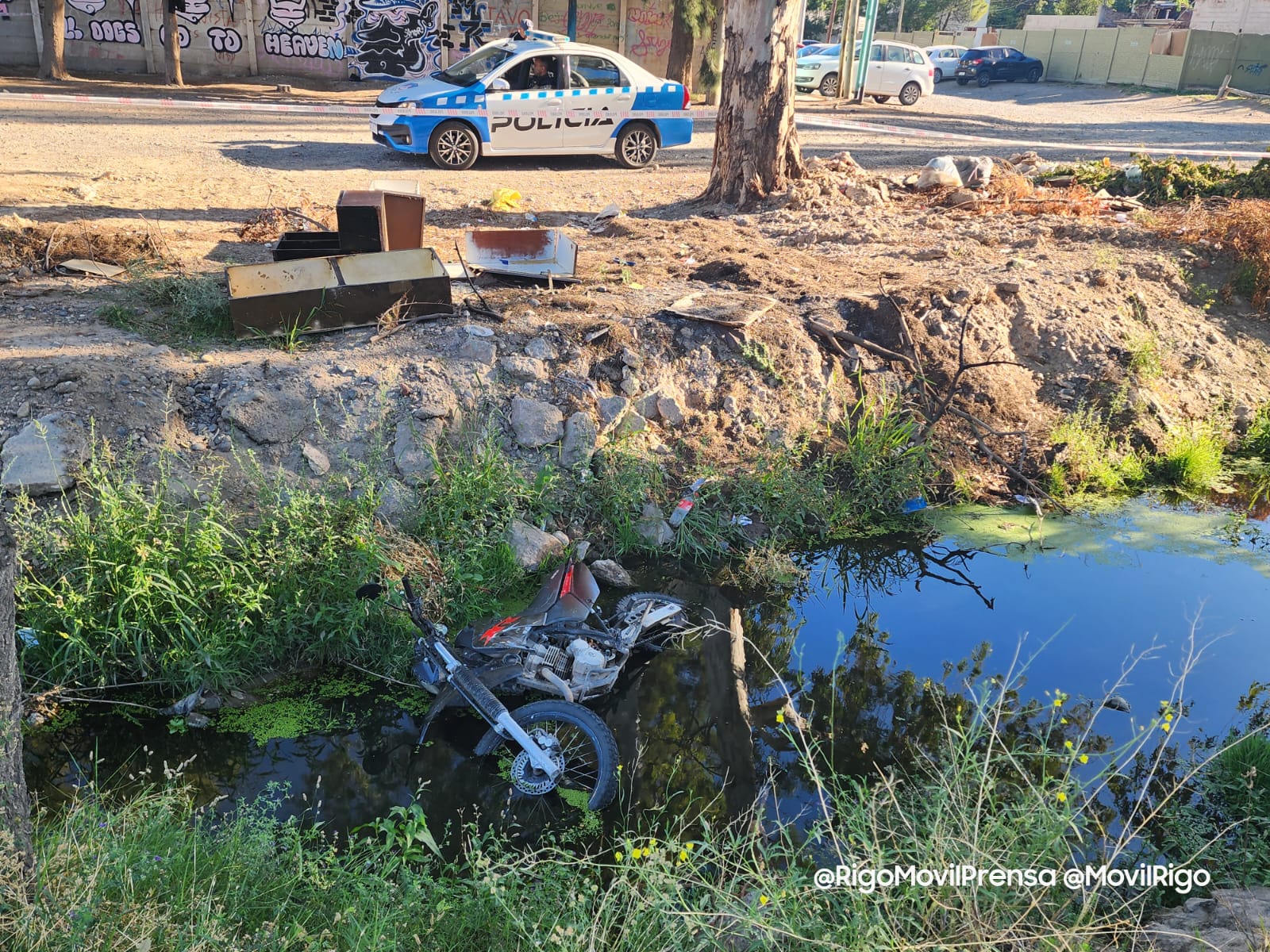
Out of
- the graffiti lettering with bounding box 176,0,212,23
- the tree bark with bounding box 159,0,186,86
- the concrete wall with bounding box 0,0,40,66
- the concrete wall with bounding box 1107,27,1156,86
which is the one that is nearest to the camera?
Answer: the tree bark with bounding box 159,0,186,86

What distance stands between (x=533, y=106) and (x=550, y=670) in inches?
426

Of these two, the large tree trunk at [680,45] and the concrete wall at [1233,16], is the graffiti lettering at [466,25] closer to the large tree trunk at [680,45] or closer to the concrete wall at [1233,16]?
the large tree trunk at [680,45]

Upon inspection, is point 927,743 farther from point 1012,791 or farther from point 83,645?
point 83,645

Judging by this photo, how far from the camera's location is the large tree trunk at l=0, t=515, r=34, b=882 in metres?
3.02

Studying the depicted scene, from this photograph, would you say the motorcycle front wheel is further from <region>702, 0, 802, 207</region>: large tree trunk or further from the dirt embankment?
<region>702, 0, 802, 207</region>: large tree trunk

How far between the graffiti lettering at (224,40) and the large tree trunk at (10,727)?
929 inches

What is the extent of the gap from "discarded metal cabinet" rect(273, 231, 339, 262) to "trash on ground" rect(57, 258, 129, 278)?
1.40m

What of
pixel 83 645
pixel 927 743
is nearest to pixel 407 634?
pixel 83 645

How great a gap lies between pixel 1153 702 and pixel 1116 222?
800cm

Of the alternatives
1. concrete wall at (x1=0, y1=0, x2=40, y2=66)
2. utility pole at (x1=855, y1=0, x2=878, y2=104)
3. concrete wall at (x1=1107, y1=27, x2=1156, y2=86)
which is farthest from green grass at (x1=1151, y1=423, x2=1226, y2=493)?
concrete wall at (x1=1107, y1=27, x2=1156, y2=86)

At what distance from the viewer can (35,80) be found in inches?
767

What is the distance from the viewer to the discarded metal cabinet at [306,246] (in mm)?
7742

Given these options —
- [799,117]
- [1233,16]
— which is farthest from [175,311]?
[1233,16]

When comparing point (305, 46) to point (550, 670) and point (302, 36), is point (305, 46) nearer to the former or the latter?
point (302, 36)
